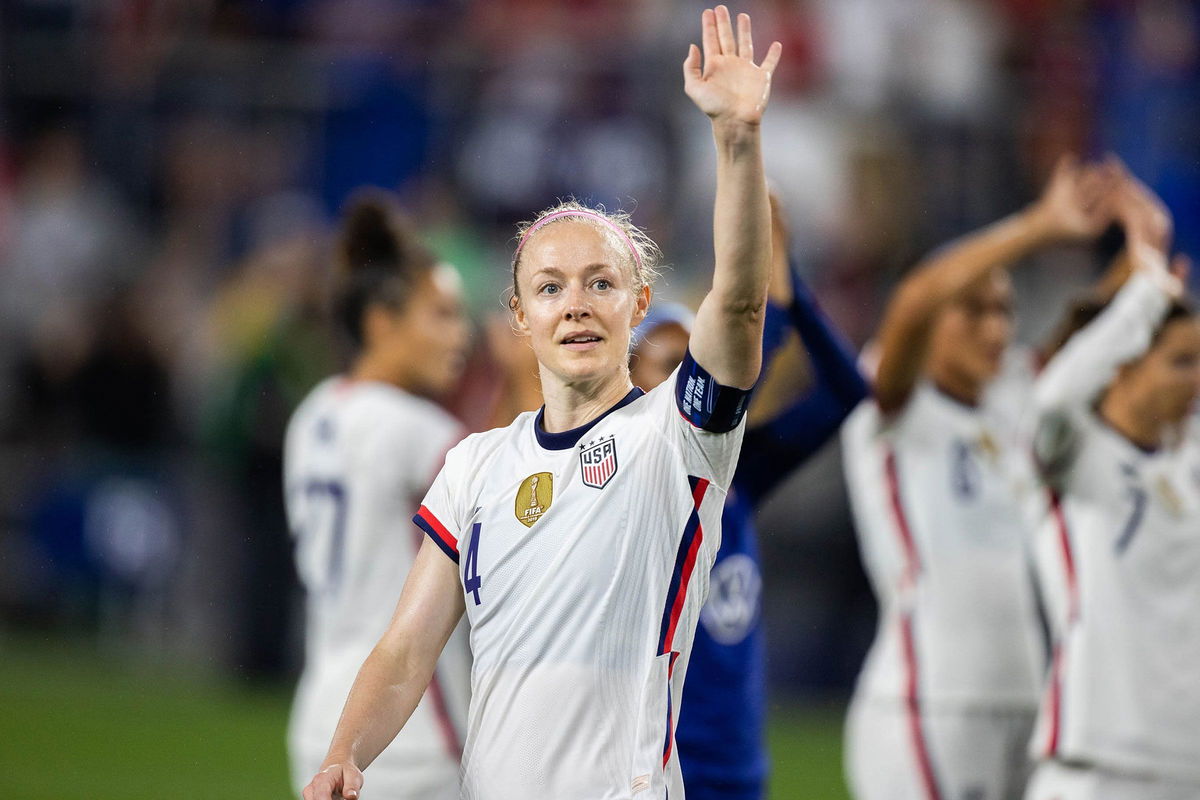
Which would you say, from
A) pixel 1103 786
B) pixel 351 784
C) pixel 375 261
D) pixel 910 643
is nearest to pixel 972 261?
pixel 910 643

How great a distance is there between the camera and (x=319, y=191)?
46.2 ft

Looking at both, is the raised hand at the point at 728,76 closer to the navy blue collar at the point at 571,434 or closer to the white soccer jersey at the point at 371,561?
the navy blue collar at the point at 571,434

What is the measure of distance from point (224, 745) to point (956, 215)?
700 cm

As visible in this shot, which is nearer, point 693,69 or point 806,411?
point 693,69

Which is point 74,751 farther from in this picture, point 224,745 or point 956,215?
point 956,215

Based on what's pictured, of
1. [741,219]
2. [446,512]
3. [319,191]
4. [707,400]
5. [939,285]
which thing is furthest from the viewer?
[319,191]

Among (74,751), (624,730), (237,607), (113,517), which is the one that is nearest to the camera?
(624,730)

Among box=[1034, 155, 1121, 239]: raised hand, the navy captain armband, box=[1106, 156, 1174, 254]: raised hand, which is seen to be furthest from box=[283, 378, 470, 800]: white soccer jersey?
box=[1106, 156, 1174, 254]: raised hand

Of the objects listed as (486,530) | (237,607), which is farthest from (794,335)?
(237,607)

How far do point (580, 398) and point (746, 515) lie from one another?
1.80 m

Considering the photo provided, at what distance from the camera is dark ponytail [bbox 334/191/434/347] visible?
19.2 feet

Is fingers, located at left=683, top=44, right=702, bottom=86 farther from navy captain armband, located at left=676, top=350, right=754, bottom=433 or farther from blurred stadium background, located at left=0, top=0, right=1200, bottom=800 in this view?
blurred stadium background, located at left=0, top=0, right=1200, bottom=800

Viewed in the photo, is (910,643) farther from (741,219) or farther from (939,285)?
(741,219)

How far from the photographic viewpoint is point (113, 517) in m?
13.4
